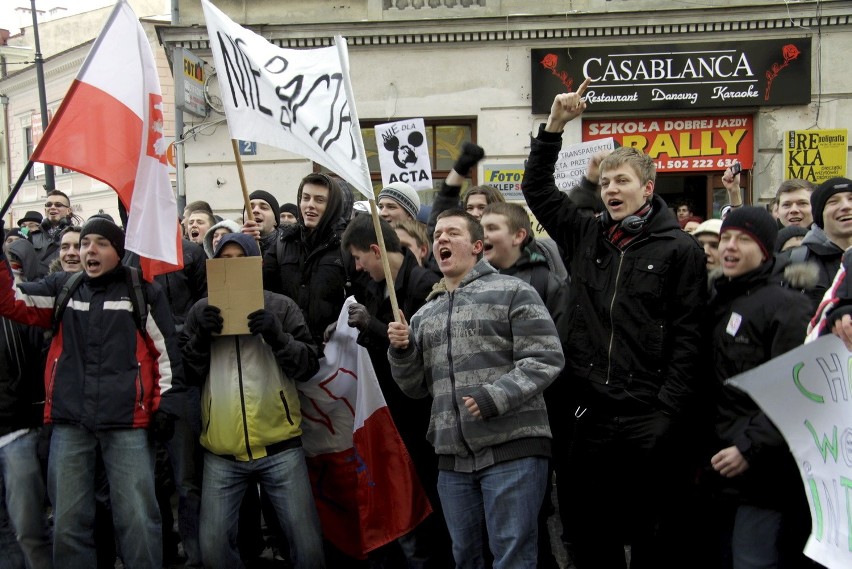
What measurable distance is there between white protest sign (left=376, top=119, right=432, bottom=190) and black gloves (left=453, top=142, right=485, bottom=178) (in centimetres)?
217

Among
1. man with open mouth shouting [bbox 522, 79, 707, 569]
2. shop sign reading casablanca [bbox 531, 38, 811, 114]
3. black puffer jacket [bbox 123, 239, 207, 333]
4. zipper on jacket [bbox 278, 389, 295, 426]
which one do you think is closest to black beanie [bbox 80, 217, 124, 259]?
black puffer jacket [bbox 123, 239, 207, 333]

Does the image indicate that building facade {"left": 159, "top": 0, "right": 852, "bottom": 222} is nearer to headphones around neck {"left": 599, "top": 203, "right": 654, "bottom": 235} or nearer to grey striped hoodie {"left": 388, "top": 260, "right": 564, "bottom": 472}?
headphones around neck {"left": 599, "top": 203, "right": 654, "bottom": 235}

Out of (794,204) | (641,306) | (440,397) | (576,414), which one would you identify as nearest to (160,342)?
(440,397)

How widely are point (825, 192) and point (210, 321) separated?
3.09 metres

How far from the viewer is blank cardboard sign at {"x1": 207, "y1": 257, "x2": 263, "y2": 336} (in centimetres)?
400

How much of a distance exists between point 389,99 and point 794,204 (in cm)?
669

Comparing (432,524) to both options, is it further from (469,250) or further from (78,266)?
(78,266)

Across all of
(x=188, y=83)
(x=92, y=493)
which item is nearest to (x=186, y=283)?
(x=92, y=493)

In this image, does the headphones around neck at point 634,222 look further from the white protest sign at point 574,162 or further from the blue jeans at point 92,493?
the white protest sign at point 574,162

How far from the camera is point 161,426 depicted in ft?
13.3

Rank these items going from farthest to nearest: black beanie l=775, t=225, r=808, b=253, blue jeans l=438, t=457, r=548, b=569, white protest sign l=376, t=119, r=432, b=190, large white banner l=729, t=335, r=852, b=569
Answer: white protest sign l=376, t=119, r=432, b=190, black beanie l=775, t=225, r=808, b=253, blue jeans l=438, t=457, r=548, b=569, large white banner l=729, t=335, r=852, b=569

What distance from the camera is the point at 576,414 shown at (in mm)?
3615

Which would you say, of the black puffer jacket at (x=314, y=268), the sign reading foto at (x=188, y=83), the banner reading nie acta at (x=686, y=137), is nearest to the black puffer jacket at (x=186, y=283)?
the black puffer jacket at (x=314, y=268)

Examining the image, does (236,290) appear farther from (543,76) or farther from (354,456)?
(543,76)
